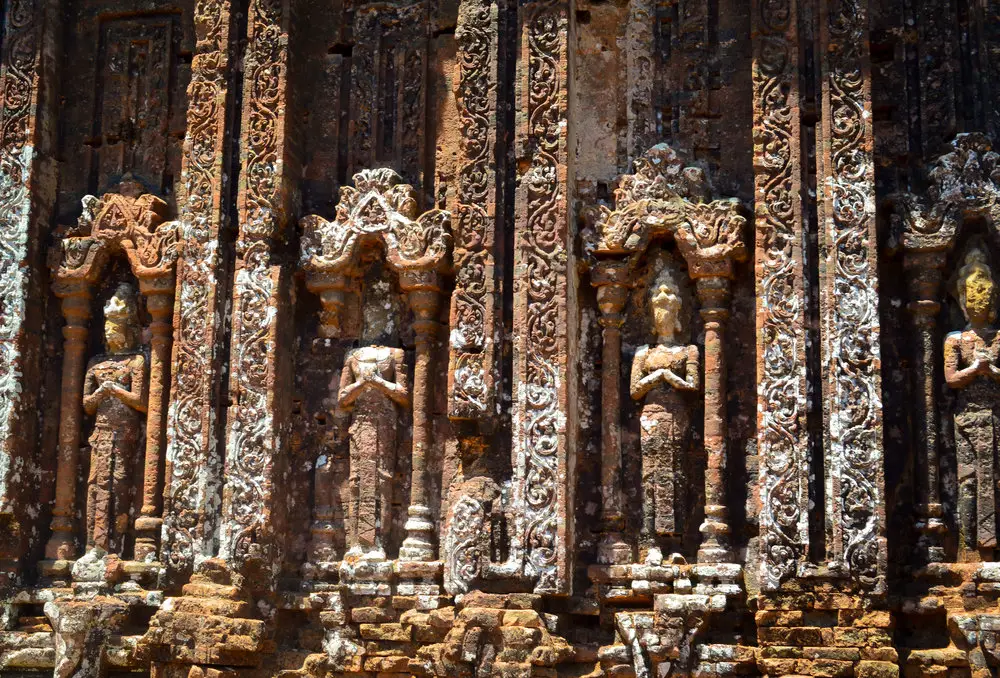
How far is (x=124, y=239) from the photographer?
38.2 feet

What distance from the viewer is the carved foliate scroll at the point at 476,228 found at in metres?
10.3

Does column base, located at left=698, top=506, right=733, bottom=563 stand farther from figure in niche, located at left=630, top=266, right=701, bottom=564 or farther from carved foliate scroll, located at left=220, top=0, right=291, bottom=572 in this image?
carved foliate scroll, located at left=220, top=0, right=291, bottom=572

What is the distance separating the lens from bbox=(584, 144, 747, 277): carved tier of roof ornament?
405 inches

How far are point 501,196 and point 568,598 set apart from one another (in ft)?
10.1

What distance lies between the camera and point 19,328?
37.8 ft

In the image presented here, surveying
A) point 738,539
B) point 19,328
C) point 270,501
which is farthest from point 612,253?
point 19,328

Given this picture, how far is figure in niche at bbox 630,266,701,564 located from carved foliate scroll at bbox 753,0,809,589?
0.64 meters

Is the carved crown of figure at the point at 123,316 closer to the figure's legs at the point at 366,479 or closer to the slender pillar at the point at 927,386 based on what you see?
the figure's legs at the point at 366,479

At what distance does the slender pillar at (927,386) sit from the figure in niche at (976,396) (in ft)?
0.46

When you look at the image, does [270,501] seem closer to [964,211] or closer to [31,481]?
[31,481]

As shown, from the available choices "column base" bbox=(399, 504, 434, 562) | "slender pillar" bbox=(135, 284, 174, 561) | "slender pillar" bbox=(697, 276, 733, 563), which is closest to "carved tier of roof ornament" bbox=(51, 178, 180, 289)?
"slender pillar" bbox=(135, 284, 174, 561)

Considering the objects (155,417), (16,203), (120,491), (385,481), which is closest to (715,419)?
(385,481)

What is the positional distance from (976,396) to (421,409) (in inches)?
161

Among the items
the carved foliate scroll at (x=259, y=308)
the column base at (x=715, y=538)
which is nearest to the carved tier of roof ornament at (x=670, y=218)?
the column base at (x=715, y=538)
